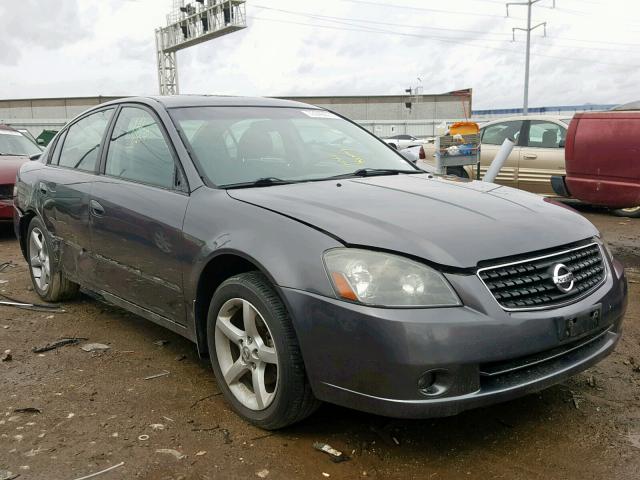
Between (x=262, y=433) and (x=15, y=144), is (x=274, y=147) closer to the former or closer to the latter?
(x=262, y=433)

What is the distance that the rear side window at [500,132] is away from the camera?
10.2 m

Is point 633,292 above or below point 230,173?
below

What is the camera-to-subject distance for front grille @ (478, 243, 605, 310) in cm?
238

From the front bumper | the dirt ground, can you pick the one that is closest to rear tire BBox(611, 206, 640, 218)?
the dirt ground

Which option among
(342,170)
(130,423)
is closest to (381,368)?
(130,423)

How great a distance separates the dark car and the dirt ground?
4.65 metres

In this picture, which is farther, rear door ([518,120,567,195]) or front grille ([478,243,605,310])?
rear door ([518,120,567,195])

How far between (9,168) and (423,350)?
7.28 metres

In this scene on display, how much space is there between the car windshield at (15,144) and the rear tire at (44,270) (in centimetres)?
460

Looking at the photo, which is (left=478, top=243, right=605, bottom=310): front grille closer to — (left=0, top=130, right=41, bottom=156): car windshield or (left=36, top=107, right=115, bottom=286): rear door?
(left=36, top=107, right=115, bottom=286): rear door

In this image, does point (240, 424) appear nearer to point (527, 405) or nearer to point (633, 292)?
point (527, 405)

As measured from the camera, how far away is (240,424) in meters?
2.87

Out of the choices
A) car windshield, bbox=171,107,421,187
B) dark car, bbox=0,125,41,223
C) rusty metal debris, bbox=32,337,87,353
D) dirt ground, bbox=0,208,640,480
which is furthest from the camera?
dark car, bbox=0,125,41,223

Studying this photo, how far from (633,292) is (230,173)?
351 centimetres
